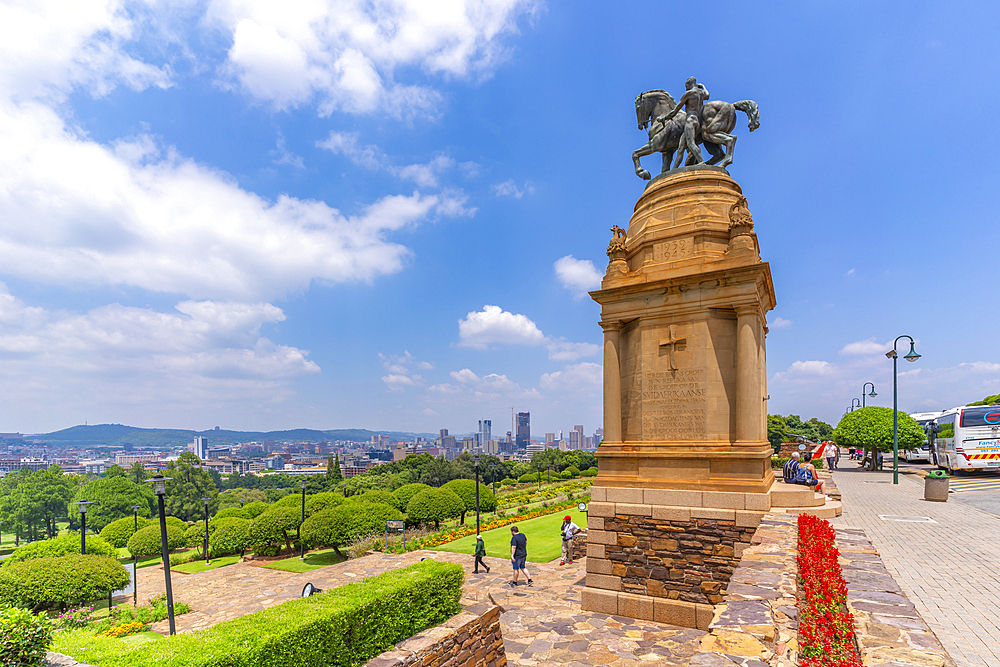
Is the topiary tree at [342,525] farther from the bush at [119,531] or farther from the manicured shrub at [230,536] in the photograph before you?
the bush at [119,531]

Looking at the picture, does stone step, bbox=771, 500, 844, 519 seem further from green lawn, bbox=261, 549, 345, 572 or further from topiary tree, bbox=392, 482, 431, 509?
topiary tree, bbox=392, 482, 431, 509

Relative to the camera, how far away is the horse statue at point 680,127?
12.0 metres

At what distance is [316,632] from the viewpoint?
17.7 feet

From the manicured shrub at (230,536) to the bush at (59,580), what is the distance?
296 inches

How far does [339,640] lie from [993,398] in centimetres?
8063

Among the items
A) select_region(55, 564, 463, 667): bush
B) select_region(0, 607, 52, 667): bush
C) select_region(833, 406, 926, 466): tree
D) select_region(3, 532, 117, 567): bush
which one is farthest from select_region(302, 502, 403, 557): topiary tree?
select_region(833, 406, 926, 466): tree

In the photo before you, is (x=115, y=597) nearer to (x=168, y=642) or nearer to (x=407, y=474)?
(x=168, y=642)

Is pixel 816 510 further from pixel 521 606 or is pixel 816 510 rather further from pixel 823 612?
pixel 521 606

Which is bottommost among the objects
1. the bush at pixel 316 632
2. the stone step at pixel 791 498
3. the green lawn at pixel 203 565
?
the green lawn at pixel 203 565

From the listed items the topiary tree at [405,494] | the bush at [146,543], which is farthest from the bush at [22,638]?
the bush at [146,543]

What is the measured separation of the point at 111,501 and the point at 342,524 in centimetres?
3890

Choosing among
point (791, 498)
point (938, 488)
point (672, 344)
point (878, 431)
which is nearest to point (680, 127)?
point (672, 344)

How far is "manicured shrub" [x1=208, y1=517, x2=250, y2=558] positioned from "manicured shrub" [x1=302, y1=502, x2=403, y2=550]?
4.40m

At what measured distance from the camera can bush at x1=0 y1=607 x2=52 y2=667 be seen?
3.56m
